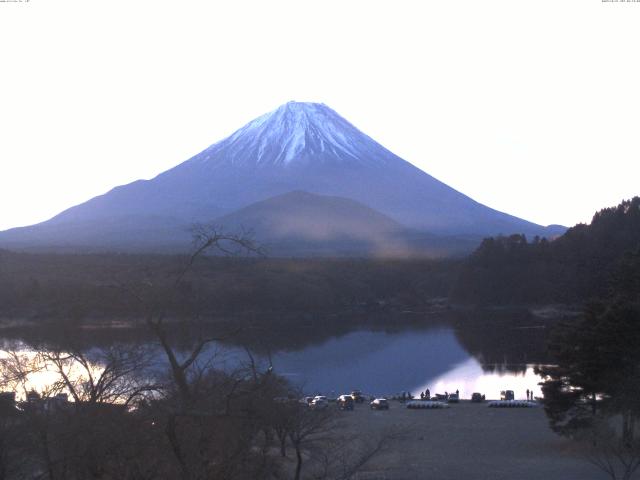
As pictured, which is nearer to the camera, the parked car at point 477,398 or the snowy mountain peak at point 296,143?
the parked car at point 477,398

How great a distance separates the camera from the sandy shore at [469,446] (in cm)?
853

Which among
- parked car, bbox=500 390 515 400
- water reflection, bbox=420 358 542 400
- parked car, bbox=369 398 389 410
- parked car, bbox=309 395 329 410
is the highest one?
parked car, bbox=309 395 329 410

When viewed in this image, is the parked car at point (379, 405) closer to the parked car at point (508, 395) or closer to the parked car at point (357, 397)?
the parked car at point (357, 397)

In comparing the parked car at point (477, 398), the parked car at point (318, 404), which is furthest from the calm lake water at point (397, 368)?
the parked car at point (318, 404)

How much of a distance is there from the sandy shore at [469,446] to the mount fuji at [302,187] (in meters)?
50.3

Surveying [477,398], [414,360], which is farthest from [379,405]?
[414,360]

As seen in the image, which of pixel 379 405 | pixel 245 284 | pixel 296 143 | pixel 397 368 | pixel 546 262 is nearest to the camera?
pixel 379 405

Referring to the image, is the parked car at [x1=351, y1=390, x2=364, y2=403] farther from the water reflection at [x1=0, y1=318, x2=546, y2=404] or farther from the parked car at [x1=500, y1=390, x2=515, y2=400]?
the parked car at [x1=500, y1=390, x2=515, y2=400]

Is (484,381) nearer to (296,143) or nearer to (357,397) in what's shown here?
(357,397)

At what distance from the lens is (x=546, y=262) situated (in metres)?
34.3

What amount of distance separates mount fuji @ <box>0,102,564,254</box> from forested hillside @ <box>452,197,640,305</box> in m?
26.7

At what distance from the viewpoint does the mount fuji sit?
220 ft

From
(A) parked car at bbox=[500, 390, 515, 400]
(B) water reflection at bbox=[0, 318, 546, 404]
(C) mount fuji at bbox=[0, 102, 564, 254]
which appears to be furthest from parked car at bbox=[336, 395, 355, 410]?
(C) mount fuji at bbox=[0, 102, 564, 254]

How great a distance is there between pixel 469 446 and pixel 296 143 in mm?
68771
